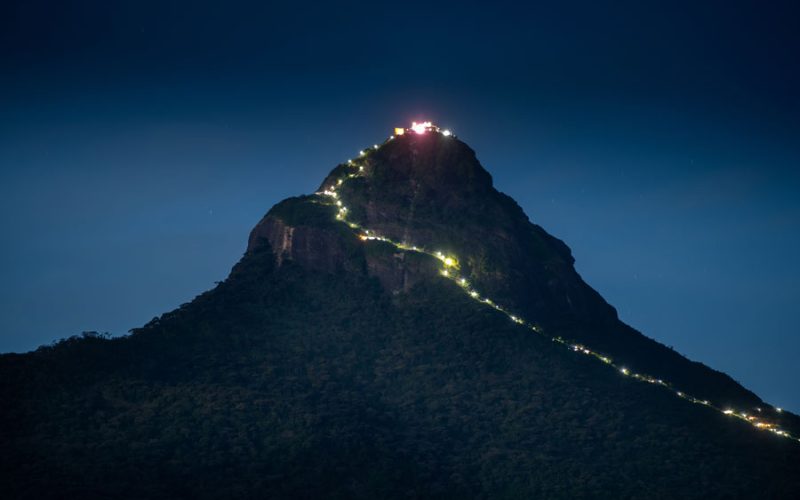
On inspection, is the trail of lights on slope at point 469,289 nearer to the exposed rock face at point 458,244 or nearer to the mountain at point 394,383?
the mountain at point 394,383

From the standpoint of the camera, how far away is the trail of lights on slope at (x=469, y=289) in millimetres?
85062

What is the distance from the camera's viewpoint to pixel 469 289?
95.4 meters

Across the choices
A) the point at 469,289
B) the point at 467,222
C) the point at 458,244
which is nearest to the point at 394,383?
the point at 469,289

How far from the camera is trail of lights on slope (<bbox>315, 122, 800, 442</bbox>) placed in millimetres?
85062

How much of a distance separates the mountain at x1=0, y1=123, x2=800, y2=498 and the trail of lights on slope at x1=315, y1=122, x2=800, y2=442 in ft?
1.15

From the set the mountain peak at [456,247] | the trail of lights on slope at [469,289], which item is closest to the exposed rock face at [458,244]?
the mountain peak at [456,247]

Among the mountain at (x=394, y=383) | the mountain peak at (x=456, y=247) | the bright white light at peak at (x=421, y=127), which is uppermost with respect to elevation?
the bright white light at peak at (x=421, y=127)

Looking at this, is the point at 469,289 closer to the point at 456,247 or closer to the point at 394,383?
the point at 456,247

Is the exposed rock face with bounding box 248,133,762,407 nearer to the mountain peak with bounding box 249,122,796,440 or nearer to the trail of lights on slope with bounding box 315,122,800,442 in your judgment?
the mountain peak with bounding box 249,122,796,440

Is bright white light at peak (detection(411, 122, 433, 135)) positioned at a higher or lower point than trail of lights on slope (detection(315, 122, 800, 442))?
higher

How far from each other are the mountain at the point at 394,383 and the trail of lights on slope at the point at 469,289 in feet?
1.15

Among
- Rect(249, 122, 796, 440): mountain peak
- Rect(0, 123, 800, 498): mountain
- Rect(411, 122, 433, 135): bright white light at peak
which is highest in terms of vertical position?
Rect(411, 122, 433, 135): bright white light at peak

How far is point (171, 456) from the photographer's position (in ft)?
230

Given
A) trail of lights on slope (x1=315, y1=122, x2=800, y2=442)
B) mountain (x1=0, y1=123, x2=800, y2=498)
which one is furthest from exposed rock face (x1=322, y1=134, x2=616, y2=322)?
trail of lights on slope (x1=315, y1=122, x2=800, y2=442)
